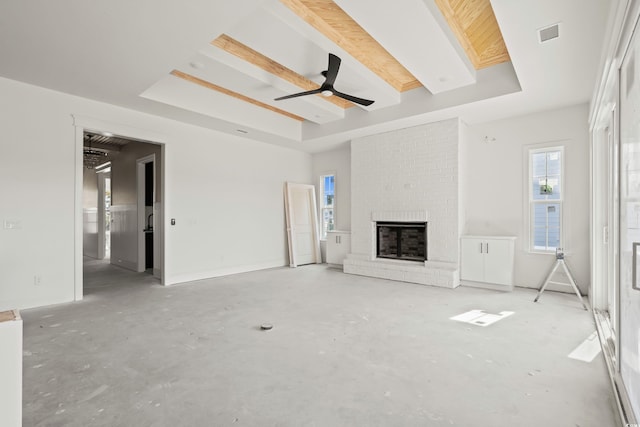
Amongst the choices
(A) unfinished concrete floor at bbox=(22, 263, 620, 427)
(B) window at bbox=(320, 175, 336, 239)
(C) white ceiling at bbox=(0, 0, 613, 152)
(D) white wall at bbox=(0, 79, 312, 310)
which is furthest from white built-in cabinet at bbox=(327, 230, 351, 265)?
(A) unfinished concrete floor at bbox=(22, 263, 620, 427)

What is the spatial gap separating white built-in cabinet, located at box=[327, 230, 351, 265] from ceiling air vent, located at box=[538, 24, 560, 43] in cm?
475

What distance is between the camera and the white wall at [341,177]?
7.45 metres

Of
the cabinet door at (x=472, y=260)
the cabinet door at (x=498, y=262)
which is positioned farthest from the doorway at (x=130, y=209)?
the cabinet door at (x=498, y=262)

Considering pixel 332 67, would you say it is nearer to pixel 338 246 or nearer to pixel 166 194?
pixel 166 194

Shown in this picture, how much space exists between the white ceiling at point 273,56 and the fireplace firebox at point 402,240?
1.90m

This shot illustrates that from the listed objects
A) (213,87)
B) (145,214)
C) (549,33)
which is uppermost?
(213,87)

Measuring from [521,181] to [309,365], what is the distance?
183 inches

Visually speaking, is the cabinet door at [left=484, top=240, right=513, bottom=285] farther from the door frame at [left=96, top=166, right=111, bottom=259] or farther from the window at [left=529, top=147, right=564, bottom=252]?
the door frame at [left=96, top=166, right=111, bottom=259]

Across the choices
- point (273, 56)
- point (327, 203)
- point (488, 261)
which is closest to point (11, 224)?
point (273, 56)

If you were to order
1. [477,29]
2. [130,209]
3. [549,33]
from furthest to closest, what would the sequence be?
1. [130,209]
2. [477,29]
3. [549,33]

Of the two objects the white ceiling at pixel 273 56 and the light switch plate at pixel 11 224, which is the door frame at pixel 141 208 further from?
the light switch plate at pixel 11 224

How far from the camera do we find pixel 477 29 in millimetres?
3578

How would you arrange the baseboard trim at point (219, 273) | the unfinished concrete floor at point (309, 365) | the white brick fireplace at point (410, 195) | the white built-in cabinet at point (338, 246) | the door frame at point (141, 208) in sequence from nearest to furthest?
the unfinished concrete floor at point (309, 365) < the white brick fireplace at point (410, 195) < the baseboard trim at point (219, 273) < the door frame at point (141, 208) < the white built-in cabinet at point (338, 246)

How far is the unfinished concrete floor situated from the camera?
1.83 m
